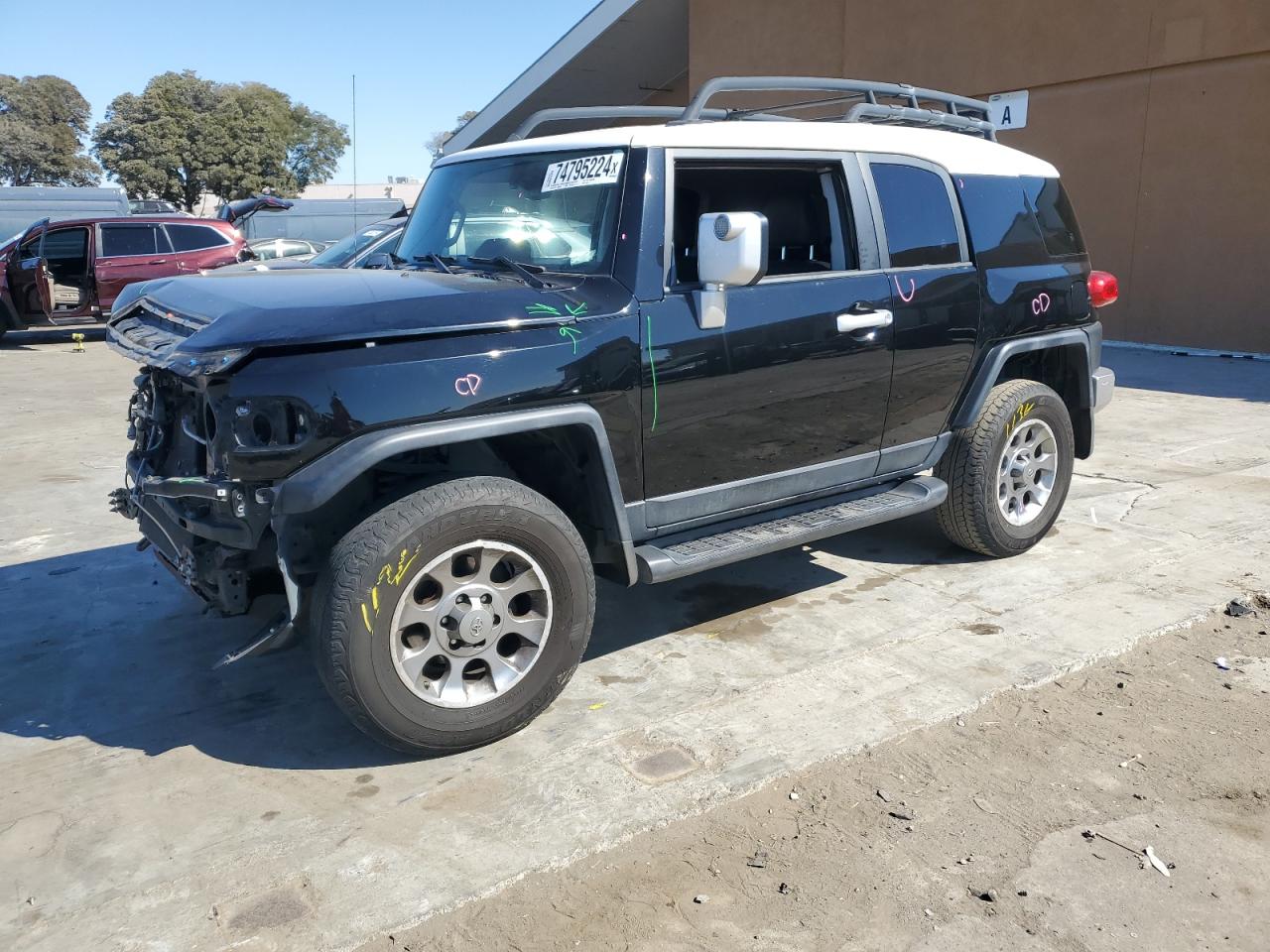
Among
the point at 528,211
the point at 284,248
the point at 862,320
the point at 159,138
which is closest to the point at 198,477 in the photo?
the point at 528,211

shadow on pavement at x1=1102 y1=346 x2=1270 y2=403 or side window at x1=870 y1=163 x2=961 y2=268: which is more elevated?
side window at x1=870 y1=163 x2=961 y2=268

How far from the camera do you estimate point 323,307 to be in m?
3.19

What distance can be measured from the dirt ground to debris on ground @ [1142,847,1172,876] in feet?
0.07

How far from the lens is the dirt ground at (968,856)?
256 cm

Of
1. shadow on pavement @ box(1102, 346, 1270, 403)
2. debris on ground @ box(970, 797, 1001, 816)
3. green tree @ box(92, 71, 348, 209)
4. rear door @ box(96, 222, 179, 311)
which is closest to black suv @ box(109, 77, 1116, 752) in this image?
debris on ground @ box(970, 797, 1001, 816)

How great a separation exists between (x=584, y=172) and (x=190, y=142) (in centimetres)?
4984

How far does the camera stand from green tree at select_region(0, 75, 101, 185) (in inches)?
2148

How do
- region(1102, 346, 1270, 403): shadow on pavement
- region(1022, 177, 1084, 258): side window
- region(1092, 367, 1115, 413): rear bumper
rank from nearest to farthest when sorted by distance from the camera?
1. region(1022, 177, 1084, 258): side window
2. region(1092, 367, 1115, 413): rear bumper
3. region(1102, 346, 1270, 403): shadow on pavement

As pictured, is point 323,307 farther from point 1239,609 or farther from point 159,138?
point 159,138

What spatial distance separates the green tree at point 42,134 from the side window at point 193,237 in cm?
4730

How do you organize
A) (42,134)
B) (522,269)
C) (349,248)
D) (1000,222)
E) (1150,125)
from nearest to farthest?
1. (522,269)
2. (1000,222)
3. (349,248)
4. (1150,125)
5. (42,134)

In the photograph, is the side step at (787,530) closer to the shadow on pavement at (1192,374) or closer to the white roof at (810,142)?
the white roof at (810,142)

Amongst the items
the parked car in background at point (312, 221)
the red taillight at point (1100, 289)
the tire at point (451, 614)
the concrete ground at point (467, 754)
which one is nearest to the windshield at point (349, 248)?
the concrete ground at point (467, 754)

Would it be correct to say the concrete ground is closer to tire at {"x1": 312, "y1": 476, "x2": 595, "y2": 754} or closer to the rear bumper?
tire at {"x1": 312, "y1": 476, "x2": 595, "y2": 754}
